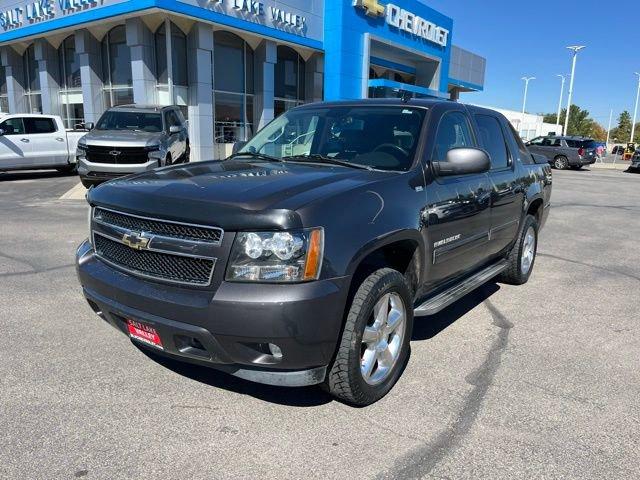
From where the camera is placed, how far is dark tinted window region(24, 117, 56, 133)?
15.2m

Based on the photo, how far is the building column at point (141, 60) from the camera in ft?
63.2

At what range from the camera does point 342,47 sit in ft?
79.7

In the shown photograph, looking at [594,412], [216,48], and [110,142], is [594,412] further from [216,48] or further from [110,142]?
[216,48]

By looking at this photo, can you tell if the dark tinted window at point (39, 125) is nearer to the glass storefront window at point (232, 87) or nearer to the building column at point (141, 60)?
the building column at point (141, 60)

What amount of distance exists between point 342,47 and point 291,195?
75.8ft

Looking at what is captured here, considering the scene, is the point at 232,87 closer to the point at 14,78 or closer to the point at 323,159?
the point at 14,78

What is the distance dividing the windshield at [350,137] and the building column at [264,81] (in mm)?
18878

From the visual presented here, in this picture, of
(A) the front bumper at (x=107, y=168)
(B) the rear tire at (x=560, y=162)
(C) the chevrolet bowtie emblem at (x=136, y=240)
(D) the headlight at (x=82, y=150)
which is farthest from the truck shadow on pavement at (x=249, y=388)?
(B) the rear tire at (x=560, y=162)

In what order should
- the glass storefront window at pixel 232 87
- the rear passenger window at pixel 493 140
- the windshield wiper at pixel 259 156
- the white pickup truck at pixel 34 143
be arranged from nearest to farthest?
the windshield wiper at pixel 259 156 → the rear passenger window at pixel 493 140 → the white pickup truck at pixel 34 143 → the glass storefront window at pixel 232 87

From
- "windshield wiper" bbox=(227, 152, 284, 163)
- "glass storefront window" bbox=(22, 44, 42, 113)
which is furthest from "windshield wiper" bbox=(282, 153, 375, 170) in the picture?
"glass storefront window" bbox=(22, 44, 42, 113)

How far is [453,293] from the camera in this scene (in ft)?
13.2

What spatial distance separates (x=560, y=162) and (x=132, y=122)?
78.1ft

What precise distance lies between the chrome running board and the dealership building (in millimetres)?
16060

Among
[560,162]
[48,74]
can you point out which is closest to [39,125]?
[48,74]
